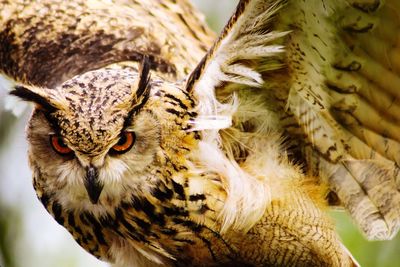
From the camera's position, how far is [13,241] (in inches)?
210

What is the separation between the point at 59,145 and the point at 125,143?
0.90ft

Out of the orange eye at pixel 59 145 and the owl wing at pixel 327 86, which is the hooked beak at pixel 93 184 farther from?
the owl wing at pixel 327 86

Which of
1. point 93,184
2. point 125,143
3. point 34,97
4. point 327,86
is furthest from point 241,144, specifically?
point 34,97

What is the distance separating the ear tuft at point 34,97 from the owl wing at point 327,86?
2.08 feet

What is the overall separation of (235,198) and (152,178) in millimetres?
374

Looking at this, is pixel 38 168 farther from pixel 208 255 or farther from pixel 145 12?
pixel 145 12

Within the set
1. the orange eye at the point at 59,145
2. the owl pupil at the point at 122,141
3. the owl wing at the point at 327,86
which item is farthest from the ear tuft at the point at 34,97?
the owl wing at the point at 327,86

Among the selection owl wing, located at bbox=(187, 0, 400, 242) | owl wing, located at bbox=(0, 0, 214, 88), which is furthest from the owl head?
owl wing, located at bbox=(0, 0, 214, 88)

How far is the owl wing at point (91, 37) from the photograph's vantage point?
5.05 meters

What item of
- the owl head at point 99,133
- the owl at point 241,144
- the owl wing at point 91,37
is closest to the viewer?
the owl head at point 99,133

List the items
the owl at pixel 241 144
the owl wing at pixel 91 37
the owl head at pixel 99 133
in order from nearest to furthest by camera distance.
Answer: the owl head at pixel 99 133 < the owl at pixel 241 144 < the owl wing at pixel 91 37

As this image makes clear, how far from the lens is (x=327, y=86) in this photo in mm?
4430

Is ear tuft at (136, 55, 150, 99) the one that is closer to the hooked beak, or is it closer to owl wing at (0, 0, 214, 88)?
the hooked beak

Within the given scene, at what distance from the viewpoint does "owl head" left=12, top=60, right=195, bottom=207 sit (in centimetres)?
405
